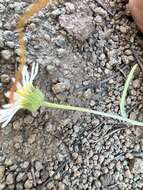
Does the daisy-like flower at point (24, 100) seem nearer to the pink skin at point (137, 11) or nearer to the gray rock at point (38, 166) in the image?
the gray rock at point (38, 166)

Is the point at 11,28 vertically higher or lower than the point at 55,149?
higher

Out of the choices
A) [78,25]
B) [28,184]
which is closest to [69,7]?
[78,25]

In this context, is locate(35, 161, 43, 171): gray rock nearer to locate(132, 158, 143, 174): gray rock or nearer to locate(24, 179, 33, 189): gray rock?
locate(24, 179, 33, 189): gray rock

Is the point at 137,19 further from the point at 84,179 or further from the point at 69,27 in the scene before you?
the point at 84,179

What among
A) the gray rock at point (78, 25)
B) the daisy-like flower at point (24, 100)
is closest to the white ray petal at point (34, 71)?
the daisy-like flower at point (24, 100)

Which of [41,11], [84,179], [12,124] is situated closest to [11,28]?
[41,11]

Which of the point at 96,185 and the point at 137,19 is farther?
the point at 137,19
